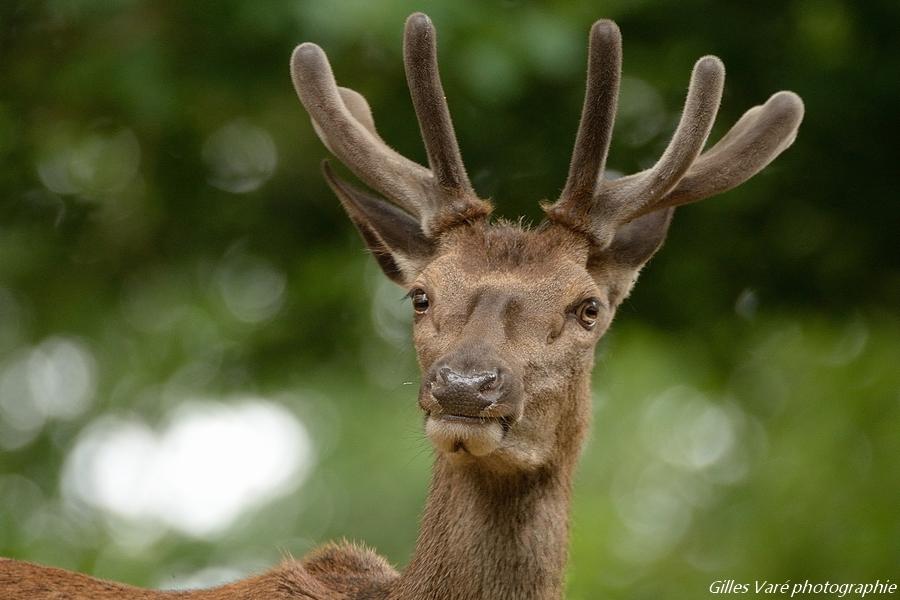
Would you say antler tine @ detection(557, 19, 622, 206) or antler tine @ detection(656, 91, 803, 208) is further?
antler tine @ detection(656, 91, 803, 208)

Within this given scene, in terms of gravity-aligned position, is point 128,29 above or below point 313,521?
above

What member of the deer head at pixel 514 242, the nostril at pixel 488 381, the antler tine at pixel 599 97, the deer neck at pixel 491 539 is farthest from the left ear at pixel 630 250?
the nostril at pixel 488 381

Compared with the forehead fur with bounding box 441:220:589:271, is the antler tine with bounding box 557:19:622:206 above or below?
above

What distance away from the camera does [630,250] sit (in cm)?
666

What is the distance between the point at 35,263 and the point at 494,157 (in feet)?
11.1

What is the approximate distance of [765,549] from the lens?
38.5 feet

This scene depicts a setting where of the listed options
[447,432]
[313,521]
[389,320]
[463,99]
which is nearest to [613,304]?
[447,432]

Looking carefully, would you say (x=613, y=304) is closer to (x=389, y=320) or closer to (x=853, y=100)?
(x=853, y=100)

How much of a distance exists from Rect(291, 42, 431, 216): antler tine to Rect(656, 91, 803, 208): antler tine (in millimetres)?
1037

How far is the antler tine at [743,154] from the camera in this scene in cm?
647

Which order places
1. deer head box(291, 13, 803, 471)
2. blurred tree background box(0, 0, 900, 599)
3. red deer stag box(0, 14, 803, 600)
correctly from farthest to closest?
blurred tree background box(0, 0, 900, 599)
red deer stag box(0, 14, 803, 600)
deer head box(291, 13, 803, 471)

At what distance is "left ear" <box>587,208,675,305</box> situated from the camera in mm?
6586

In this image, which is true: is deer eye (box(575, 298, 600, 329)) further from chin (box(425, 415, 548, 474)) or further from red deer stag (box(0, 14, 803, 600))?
chin (box(425, 415, 548, 474))

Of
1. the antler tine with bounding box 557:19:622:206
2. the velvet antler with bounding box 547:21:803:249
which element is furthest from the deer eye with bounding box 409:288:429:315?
the antler tine with bounding box 557:19:622:206
